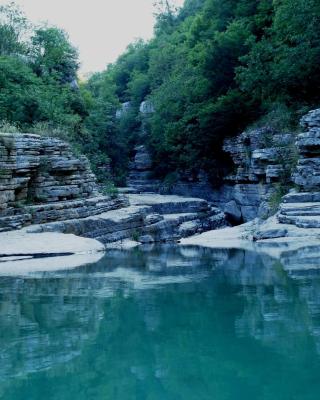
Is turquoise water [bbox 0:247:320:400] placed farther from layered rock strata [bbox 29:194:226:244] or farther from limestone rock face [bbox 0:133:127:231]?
layered rock strata [bbox 29:194:226:244]

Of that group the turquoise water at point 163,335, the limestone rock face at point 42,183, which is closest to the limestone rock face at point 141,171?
the limestone rock face at point 42,183

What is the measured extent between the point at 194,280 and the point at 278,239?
512 centimetres

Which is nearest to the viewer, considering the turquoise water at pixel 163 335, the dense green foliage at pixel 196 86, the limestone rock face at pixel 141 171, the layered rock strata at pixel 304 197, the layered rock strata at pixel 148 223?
the turquoise water at pixel 163 335

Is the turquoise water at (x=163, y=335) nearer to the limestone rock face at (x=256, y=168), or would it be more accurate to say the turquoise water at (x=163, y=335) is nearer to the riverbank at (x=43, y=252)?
the riverbank at (x=43, y=252)

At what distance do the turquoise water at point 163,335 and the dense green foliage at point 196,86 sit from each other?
13.8 m

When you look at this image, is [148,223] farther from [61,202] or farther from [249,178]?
[249,178]

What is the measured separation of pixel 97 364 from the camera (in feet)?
15.1

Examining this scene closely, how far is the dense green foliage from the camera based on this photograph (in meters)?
21.7

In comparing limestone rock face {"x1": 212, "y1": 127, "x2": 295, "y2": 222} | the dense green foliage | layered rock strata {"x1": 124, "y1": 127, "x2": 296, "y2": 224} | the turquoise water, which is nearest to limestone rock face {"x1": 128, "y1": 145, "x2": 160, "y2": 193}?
the dense green foliage

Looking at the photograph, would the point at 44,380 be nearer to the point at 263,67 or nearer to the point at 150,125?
the point at 263,67

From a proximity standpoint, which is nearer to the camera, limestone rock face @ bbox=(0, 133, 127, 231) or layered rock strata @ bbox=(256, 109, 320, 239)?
layered rock strata @ bbox=(256, 109, 320, 239)

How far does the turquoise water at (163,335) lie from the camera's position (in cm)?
399

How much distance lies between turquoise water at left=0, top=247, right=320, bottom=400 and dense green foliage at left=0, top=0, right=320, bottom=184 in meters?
13.8

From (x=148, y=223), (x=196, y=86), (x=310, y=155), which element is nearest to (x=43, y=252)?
(x=148, y=223)
